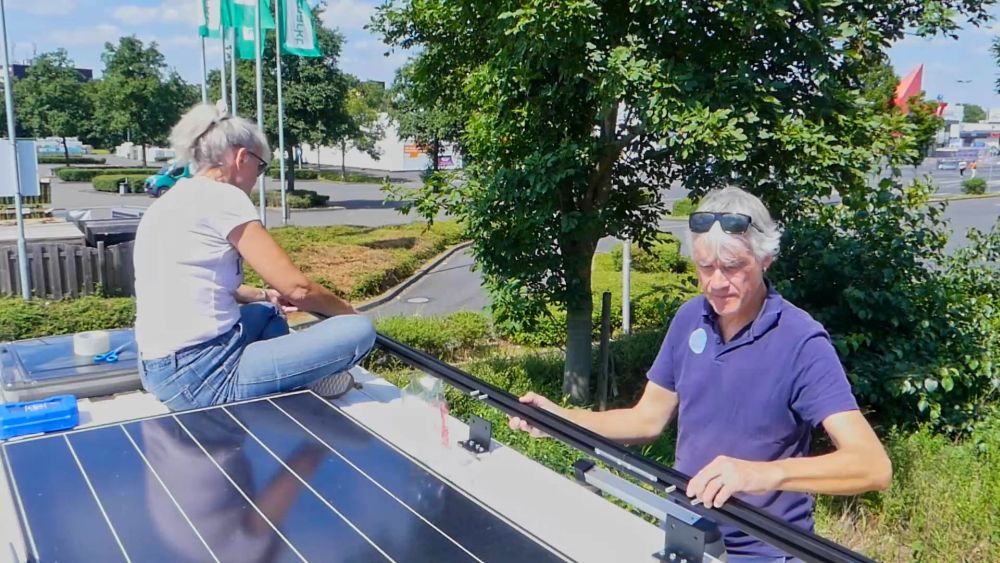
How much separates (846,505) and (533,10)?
3565mm

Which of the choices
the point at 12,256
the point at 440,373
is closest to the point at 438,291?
the point at 12,256

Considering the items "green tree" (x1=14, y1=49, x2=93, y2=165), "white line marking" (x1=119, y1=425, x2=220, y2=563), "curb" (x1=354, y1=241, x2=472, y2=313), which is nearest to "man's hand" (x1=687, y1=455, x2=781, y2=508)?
"white line marking" (x1=119, y1=425, x2=220, y2=563)

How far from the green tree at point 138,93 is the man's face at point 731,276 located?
134 ft

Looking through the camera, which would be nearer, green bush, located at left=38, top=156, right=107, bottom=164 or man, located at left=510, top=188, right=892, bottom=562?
man, located at left=510, top=188, right=892, bottom=562

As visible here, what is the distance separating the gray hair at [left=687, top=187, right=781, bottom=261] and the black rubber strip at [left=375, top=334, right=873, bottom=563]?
0.60 m

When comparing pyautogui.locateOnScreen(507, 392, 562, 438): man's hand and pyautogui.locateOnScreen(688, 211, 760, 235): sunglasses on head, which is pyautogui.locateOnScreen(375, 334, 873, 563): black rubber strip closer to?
pyautogui.locateOnScreen(507, 392, 562, 438): man's hand

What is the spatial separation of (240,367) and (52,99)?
175 feet

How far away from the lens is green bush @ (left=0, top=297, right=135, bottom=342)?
9195mm

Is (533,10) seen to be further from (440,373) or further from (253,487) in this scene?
(253,487)

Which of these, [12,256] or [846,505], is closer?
[846,505]

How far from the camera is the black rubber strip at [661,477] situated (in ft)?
4.72

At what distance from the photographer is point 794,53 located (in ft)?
17.0

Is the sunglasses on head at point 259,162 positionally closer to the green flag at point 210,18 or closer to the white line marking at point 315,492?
the white line marking at point 315,492

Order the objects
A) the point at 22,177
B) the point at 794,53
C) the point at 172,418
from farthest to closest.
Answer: the point at 22,177
the point at 794,53
the point at 172,418
